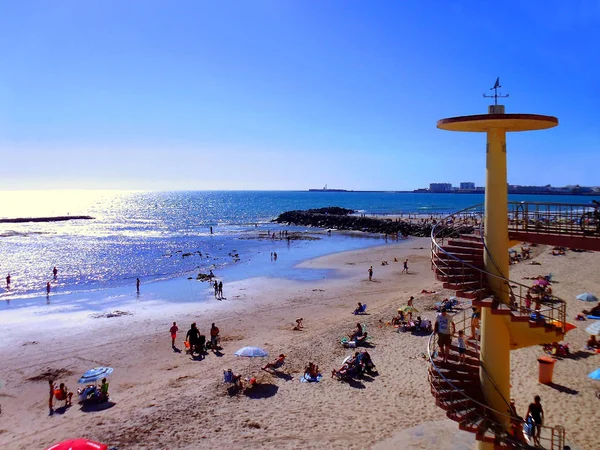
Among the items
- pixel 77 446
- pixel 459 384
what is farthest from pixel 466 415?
pixel 77 446

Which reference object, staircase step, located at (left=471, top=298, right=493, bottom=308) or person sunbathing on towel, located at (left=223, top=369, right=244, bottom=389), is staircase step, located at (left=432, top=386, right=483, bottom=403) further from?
person sunbathing on towel, located at (left=223, top=369, right=244, bottom=389)

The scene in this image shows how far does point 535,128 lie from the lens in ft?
27.2

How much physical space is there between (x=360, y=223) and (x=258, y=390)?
67137 millimetres

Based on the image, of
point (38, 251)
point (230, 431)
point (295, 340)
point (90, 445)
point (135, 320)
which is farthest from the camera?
point (38, 251)

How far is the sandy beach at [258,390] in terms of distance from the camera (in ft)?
37.0

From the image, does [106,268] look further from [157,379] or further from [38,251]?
[157,379]

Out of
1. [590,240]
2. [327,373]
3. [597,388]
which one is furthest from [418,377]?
[590,240]

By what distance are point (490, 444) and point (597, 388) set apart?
21.5 ft

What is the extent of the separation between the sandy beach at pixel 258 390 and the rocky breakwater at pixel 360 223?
41.9 metres

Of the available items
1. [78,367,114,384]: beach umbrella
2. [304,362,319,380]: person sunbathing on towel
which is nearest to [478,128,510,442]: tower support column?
[304,362,319,380]: person sunbathing on towel

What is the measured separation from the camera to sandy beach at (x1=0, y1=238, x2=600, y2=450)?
444 inches

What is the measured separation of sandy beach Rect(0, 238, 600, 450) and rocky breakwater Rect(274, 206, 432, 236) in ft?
137

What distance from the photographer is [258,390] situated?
13930 mm

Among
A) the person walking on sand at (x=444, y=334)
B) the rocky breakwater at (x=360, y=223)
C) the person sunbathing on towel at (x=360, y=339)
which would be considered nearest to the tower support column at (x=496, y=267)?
the person walking on sand at (x=444, y=334)
